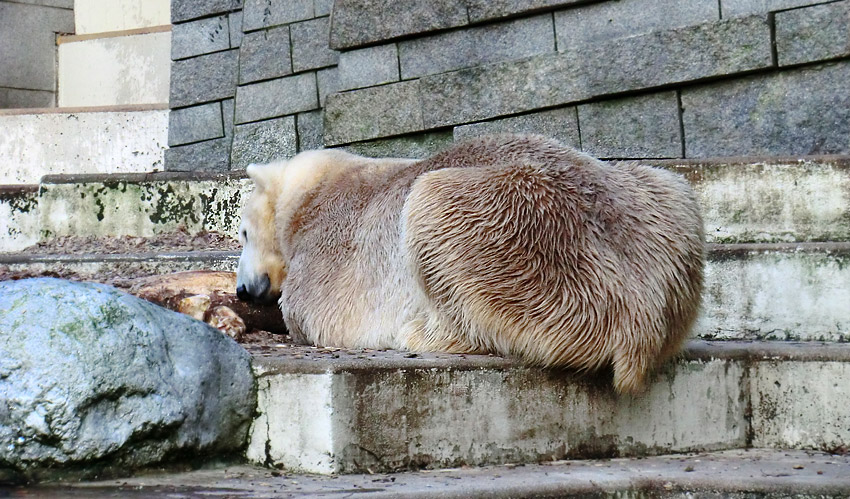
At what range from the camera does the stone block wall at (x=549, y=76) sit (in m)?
5.75

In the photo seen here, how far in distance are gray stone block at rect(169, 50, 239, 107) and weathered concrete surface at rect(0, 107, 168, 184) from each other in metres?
0.52

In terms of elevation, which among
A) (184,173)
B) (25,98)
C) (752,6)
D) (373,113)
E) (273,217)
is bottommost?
(273,217)

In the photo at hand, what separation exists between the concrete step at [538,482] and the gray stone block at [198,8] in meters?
5.74

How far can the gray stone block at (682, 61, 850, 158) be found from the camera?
5.65 m

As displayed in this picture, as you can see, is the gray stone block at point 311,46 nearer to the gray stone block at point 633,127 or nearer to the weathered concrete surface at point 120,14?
the gray stone block at point 633,127

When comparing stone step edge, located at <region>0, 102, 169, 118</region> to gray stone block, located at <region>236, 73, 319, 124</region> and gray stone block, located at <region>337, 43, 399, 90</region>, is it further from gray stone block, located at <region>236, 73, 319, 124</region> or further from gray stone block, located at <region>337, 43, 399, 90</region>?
gray stone block, located at <region>337, 43, 399, 90</region>

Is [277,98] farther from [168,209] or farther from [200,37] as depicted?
[168,209]

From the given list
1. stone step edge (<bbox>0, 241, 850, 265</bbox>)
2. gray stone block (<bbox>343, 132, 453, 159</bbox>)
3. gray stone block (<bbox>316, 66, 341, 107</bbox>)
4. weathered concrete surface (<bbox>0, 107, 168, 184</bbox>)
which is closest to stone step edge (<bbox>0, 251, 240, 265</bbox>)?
stone step edge (<bbox>0, 241, 850, 265</bbox>)

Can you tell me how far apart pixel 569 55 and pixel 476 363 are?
331 cm

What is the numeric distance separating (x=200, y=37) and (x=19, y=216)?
233 cm

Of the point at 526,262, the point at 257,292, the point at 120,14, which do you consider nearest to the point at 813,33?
the point at 526,262

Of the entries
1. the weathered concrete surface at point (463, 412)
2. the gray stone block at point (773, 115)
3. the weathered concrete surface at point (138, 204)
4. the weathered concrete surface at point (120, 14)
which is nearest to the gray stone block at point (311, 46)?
the weathered concrete surface at point (138, 204)

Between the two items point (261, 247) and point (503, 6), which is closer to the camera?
point (261, 247)

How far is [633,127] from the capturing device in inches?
244
